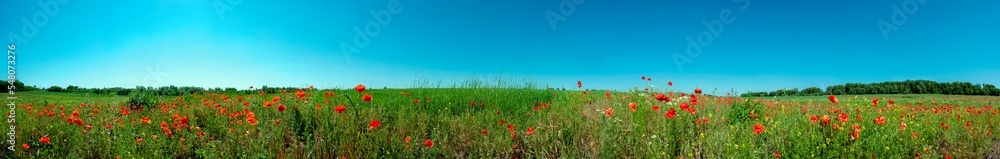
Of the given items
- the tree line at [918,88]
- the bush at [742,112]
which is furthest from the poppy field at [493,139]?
the tree line at [918,88]

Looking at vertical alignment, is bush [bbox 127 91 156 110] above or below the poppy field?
above

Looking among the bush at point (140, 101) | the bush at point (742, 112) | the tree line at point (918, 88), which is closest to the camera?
the bush at point (742, 112)

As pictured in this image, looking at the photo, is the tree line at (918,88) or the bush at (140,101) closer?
the bush at (140,101)

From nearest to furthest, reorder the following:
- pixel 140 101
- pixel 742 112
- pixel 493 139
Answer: pixel 493 139, pixel 742 112, pixel 140 101

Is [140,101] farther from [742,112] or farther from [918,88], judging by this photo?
[918,88]

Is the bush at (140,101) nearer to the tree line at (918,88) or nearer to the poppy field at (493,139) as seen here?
the poppy field at (493,139)

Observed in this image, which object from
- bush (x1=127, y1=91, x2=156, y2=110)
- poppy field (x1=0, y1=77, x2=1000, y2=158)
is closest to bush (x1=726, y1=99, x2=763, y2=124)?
poppy field (x1=0, y1=77, x2=1000, y2=158)

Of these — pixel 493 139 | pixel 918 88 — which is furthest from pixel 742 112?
pixel 918 88

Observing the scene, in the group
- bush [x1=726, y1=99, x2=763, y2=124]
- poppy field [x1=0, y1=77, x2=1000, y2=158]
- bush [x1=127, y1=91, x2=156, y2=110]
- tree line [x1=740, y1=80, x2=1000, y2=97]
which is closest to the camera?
poppy field [x1=0, y1=77, x2=1000, y2=158]

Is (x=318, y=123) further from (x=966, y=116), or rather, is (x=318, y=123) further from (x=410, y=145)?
(x=966, y=116)

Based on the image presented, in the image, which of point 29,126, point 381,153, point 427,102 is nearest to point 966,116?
point 427,102

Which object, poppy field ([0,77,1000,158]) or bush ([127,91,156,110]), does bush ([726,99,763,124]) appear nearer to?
poppy field ([0,77,1000,158])

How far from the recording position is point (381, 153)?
439 cm

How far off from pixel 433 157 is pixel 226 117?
3109mm
